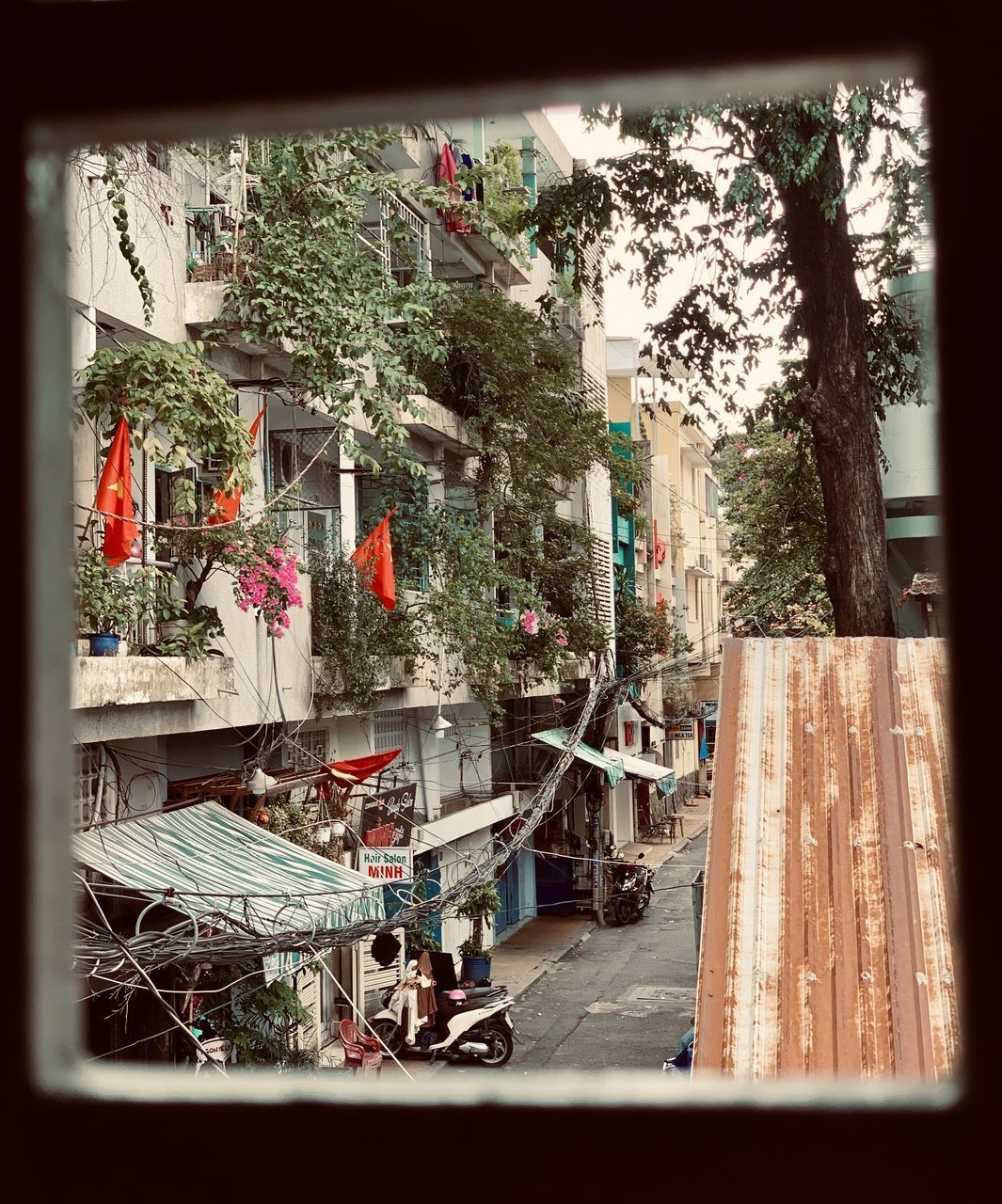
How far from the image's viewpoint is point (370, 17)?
102 cm

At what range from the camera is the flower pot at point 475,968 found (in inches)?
653

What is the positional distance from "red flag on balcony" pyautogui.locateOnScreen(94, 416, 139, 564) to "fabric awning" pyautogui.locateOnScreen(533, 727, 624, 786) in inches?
511

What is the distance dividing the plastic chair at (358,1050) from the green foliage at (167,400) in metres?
6.00

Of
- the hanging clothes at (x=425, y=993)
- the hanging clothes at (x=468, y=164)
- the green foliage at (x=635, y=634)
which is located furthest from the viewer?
the green foliage at (x=635, y=634)

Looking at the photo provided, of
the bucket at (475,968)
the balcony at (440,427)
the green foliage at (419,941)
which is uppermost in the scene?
the balcony at (440,427)

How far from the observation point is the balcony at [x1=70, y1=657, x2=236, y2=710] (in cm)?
840

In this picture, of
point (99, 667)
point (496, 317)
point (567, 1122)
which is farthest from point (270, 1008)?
point (567, 1122)

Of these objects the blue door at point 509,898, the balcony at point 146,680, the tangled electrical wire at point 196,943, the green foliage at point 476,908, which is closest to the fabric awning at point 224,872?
the tangled electrical wire at point 196,943

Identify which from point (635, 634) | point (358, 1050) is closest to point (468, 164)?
point (635, 634)

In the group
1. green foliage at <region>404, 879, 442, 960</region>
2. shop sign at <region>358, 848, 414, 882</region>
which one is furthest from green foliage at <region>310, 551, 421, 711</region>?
green foliage at <region>404, 879, 442, 960</region>

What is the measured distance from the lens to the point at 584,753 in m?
22.2

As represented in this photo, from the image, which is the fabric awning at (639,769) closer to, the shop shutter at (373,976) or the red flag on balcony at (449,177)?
the shop shutter at (373,976)

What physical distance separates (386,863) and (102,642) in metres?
5.43

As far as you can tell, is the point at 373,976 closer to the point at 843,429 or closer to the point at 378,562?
the point at 378,562
